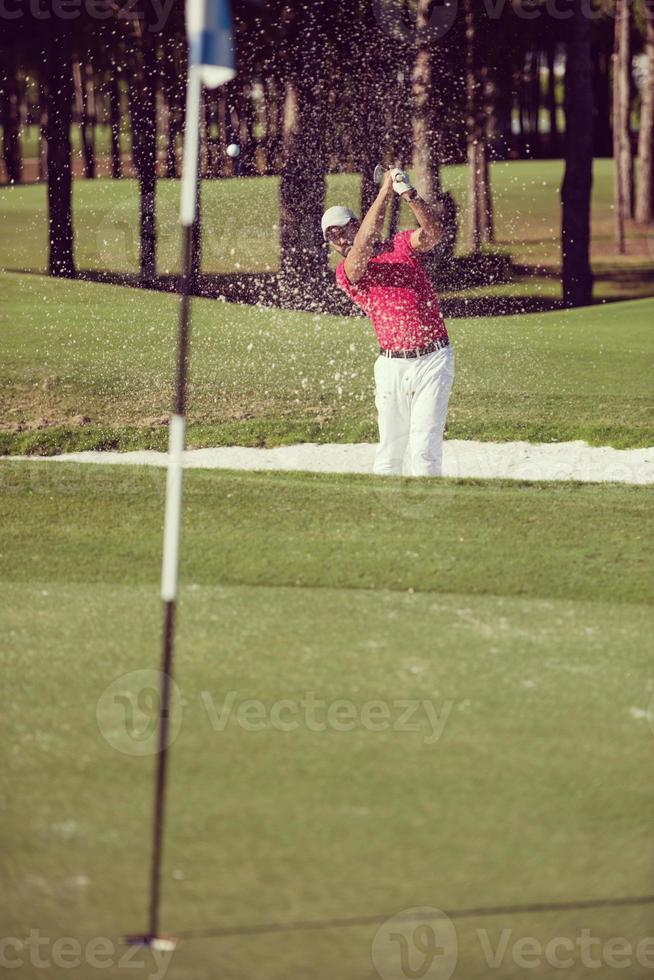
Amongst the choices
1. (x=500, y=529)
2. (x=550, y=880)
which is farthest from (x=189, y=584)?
(x=550, y=880)

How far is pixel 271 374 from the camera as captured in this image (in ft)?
42.4

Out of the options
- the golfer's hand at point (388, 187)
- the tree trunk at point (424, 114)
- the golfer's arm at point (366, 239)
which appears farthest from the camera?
the tree trunk at point (424, 114)

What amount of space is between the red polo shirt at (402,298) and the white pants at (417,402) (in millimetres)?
122

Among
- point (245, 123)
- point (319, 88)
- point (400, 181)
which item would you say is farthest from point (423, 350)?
point (245, 123)

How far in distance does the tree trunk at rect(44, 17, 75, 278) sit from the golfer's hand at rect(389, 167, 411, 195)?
13.1 m

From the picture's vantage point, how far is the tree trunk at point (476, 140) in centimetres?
2547

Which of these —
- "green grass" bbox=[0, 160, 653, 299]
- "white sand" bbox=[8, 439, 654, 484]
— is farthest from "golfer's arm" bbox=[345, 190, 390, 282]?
"green grass" bbox=[0, 160, 653, 299]

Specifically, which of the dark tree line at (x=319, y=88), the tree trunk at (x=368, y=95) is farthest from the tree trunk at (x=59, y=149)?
the tree trunk at (x=368, y=95)

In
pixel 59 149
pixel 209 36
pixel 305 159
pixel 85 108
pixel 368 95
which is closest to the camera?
pixel 209 36

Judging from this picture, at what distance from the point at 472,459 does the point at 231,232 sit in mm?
19370

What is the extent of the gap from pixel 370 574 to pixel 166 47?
18514mm

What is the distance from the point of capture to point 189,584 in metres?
5.60

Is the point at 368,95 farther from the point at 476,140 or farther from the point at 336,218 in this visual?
the point at 336,218

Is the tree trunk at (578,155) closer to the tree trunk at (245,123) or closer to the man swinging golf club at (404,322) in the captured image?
the tree trunk at (245,123)
